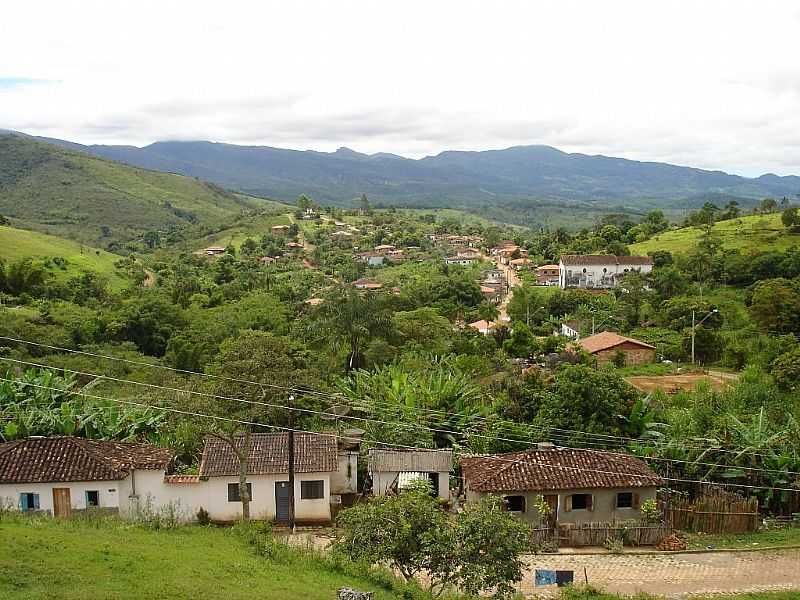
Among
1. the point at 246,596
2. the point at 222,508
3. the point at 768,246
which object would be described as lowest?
the point at 222,508

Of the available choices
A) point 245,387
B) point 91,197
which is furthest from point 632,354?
point 91,197

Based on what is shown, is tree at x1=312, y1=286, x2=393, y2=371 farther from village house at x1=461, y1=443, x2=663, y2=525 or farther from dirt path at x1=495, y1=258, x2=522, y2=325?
dirt path at x1=495, y1=258, x2=522, y2=325

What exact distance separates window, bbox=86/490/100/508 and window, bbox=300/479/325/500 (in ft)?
16.8

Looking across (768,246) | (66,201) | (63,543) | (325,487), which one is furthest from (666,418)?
(66,201)

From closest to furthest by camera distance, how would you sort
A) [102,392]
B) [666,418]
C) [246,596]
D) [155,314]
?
[246,596], [666,418], [102,392], [155,314]

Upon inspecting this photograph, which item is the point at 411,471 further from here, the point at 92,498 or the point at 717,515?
the point at 92,498

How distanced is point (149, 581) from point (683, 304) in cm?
4536

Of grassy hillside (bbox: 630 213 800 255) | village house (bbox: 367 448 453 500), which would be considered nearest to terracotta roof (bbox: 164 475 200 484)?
village house (bbox: 367 448 453 500)

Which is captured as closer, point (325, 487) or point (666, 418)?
point (325, 487)

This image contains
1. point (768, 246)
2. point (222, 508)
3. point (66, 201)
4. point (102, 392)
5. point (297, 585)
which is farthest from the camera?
point (66, 201)

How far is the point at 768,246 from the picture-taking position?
64.6 m

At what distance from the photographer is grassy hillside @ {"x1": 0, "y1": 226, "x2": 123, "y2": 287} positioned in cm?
6569

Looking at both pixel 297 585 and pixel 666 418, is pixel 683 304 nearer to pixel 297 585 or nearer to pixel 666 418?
pixel 666 418

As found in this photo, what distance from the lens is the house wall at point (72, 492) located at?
17984 mm
